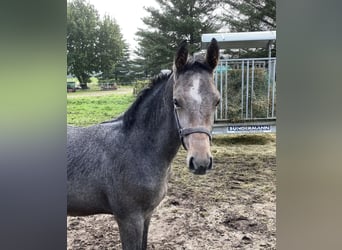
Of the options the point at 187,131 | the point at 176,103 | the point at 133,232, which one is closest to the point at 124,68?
the point at 176,103

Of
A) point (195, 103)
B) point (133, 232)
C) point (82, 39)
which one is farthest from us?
point (82, 39)

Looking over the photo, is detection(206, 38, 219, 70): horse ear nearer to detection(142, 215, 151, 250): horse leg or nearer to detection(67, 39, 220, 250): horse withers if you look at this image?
detection(67, 39, 220, 250): horse withers

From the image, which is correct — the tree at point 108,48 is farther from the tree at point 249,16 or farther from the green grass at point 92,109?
the tree at point 249,16

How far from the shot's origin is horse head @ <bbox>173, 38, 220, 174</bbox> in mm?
1494

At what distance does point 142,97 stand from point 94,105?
24 centimetres

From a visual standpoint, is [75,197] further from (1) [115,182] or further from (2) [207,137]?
(2) [207,137]

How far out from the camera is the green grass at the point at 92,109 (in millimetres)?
1686

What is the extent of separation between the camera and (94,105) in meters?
1.71

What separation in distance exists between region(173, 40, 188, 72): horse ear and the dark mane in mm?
67

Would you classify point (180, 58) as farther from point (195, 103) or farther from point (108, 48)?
point (108, 48)

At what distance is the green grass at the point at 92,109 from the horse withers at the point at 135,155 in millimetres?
31

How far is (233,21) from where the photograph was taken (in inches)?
65.6
